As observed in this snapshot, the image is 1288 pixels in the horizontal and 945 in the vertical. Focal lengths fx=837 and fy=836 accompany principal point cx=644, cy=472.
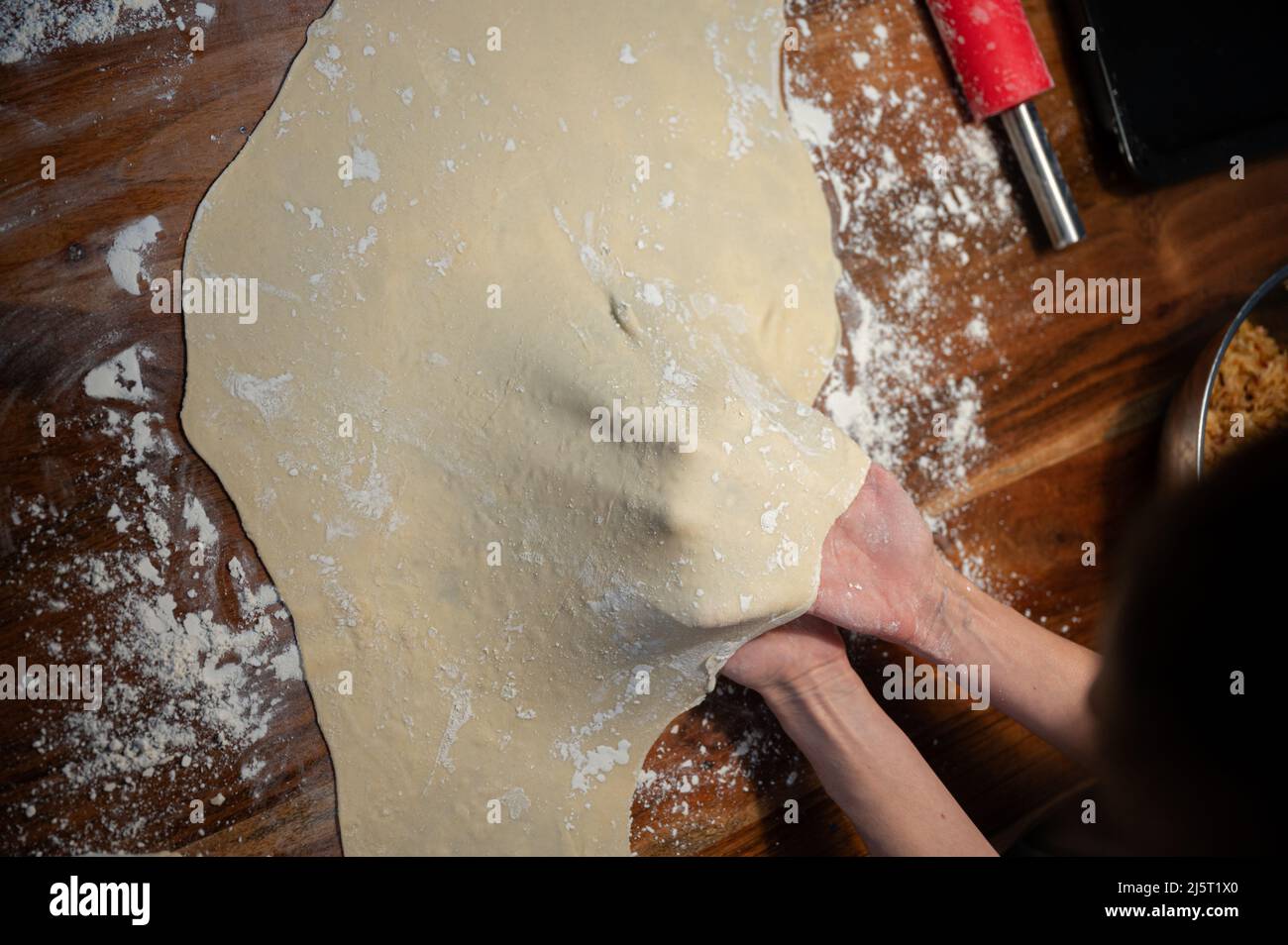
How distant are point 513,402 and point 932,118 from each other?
0.72 meters

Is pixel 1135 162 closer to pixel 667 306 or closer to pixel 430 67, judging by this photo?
pixel 667 306

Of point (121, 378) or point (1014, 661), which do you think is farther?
point (1014, 661)

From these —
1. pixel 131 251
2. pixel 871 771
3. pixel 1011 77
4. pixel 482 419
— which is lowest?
pixel 871 771

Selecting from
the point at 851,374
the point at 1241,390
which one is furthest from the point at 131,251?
the point at 1241,390

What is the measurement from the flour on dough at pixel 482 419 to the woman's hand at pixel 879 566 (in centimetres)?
8

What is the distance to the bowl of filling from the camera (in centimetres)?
107

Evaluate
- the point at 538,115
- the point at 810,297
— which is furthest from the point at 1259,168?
the point at 538,115

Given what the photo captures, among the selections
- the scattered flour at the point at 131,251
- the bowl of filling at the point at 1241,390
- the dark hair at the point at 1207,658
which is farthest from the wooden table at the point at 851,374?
the dark hair at the point at 1207,658

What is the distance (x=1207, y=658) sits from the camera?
438mm

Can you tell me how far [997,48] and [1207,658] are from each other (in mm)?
942

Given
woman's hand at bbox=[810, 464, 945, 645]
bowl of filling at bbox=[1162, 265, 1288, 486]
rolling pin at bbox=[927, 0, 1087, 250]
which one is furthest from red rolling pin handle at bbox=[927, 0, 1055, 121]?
woman's hand at bbox=[810, 464, 945, 645]

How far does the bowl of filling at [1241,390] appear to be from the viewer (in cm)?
107

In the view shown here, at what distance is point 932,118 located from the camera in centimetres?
115

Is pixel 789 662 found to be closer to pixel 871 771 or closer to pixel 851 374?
pixel 871 771
